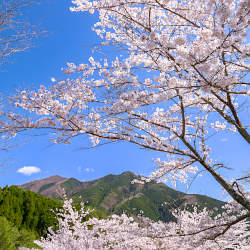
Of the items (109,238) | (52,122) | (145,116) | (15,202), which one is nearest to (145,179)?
(109,238)

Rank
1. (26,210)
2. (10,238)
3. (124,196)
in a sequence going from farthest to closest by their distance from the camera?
(124,196)
(26,210)
(10,238)

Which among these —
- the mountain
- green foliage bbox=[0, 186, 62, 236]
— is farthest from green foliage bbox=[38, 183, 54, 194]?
green foliage bbox=[0, 186, 62, 236]

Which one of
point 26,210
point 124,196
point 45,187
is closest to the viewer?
point 26,210

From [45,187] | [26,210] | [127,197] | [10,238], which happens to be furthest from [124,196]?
[10,238]

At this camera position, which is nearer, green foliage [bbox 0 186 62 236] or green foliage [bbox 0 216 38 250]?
green foliage [bbox 0 216 38 250]

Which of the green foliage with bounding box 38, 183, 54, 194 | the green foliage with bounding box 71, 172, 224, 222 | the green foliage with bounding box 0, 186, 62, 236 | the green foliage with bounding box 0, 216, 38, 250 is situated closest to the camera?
the green foliage with bounding box 0, 216, 38, 250

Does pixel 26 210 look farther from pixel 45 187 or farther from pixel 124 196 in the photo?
pixel 45 187

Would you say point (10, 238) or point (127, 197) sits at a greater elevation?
point (127, 197)

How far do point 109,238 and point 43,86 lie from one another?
11.4 feet

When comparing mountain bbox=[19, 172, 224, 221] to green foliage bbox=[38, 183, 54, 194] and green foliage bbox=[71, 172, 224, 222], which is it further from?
green foliage bbox=[38, 183, 54, 194]

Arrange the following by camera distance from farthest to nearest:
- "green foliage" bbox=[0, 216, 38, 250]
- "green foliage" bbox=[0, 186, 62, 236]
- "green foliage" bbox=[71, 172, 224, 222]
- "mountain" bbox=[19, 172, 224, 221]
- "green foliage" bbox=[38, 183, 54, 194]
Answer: "green foliage" bbox=[38, 183, 54, 194], "green foliage" bbox=[71, 172, 224, 222], "mountain" bbox=[19, 172, 224, 221], "green foliage" bbox=[0, 186, 62, 236], "green foliage" bbox=[0, 216, 38, 250]

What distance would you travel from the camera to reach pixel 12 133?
13.1 ft

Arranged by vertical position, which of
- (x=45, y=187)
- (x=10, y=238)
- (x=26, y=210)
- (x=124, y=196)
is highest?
(x=45, y=187)

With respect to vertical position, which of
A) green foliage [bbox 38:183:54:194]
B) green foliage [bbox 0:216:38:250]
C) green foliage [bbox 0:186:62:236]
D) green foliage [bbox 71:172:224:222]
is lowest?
green foliage [bbox 0:216:38:250]
